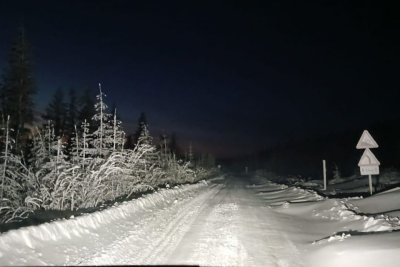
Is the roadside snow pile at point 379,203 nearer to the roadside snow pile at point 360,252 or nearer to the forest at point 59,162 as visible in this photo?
the roadside snow pile at point 360,252

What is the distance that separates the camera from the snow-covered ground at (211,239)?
808 cm

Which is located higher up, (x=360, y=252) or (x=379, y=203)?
(x=379, y=203)

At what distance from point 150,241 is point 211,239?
1524mm

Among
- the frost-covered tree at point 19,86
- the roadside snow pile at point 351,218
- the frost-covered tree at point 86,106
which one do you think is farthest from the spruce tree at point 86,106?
the roadside snow pile at point 351,218

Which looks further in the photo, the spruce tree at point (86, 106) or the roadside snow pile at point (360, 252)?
the spruce tree at point (86, 106)

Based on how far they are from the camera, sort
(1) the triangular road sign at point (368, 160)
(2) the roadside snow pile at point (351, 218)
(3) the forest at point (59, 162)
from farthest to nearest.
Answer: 1. (1) the triangular road sign at point (368, 160)
2. (3) the forest at point (59, 162)
3. (2) the roadside snow pile at point (351, 218)

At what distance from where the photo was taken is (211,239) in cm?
1053

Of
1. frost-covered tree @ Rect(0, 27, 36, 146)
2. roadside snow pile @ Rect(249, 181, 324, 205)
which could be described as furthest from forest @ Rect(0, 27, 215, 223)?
roadside snow pile @ Rect(249, 181, 324, 205)

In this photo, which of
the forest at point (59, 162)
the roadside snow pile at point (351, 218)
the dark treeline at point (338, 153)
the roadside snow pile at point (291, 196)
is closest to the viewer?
the roadside snow pile at point (351, 218)

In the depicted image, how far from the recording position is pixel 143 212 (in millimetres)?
15570

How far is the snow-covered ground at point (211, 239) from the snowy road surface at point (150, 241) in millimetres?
18

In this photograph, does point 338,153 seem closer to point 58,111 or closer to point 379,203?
point 58,111

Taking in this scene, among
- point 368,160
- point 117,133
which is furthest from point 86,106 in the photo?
point 368,160

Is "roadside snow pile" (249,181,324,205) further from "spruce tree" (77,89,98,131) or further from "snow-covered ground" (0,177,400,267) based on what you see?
"spruce tree" (77,89,98,131)
